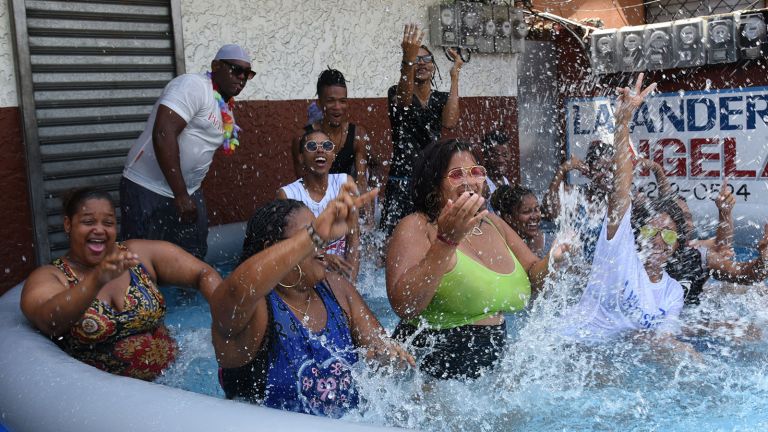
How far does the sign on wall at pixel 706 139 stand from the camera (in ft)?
30.3

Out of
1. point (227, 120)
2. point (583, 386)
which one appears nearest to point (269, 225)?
point (583, 386)

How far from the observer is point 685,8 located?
12.8m

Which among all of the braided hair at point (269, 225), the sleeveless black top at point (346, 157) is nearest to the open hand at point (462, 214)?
the braided hair at point (269, 225)

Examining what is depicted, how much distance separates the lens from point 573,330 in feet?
13.9

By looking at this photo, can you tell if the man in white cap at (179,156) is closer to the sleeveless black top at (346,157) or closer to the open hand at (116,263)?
the sleeveless black top at (346,157)

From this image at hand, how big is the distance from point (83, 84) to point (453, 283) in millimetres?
4121

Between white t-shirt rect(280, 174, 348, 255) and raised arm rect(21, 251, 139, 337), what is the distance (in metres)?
1.84

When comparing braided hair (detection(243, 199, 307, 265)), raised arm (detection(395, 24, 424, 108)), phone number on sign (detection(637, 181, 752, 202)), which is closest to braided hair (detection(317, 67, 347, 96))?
raised arm (detection(395, 24, 424, 108))

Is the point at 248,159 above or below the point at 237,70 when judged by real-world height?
below

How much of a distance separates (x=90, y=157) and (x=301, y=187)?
2088 millimetres

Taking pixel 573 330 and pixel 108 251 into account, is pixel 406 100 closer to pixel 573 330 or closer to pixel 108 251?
pixel 573 330

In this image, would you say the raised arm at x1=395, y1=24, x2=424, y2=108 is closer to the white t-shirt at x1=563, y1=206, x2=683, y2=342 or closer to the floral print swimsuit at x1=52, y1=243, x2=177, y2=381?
the white t-shirt at x1=563, y1=206, x2=683, y2=342

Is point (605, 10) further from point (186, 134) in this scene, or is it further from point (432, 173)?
point (432, 173)

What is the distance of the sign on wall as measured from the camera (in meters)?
9.23
